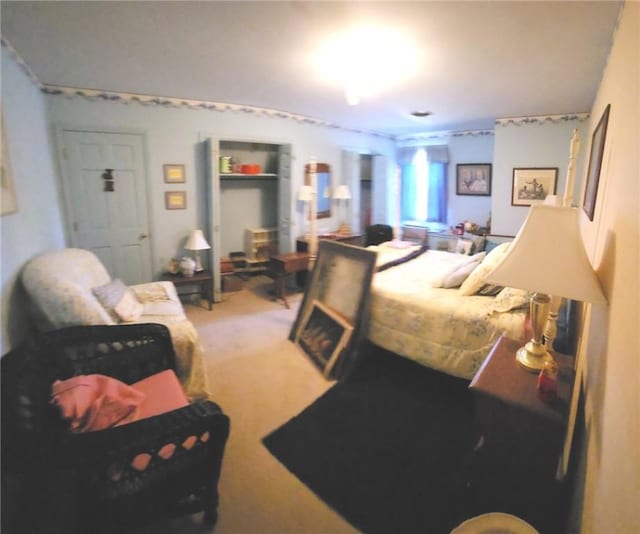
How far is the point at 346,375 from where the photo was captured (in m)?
2.73

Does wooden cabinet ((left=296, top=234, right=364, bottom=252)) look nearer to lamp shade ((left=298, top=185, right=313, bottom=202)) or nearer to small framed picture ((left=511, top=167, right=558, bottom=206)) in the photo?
lamp shade ((left=298, top=185, right=313, bottom=202))

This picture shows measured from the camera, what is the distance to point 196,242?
4.16m

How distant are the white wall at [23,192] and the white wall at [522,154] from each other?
539 cm

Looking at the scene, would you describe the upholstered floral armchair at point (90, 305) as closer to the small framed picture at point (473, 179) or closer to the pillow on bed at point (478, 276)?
the pillow on bed at point (478, 276)

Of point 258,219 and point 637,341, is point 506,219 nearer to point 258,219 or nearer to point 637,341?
point 258,219

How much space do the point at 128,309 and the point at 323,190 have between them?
3.59 m

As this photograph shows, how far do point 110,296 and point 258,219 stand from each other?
299 cm

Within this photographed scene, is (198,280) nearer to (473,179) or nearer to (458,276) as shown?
(458,276)

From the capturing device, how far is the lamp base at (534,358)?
1.54m

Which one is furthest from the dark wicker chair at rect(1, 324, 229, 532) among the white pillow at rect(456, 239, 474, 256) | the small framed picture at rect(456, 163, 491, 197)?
the small framed picture at rect(456, 163, 491, 197)

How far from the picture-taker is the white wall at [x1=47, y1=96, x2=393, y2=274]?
365 centimetres

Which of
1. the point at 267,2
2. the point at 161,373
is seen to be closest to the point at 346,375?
the point at 161,373

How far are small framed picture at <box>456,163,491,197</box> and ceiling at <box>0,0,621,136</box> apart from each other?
2.02 meters

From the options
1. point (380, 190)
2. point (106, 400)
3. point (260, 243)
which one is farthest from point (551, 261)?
point (380, 190)
